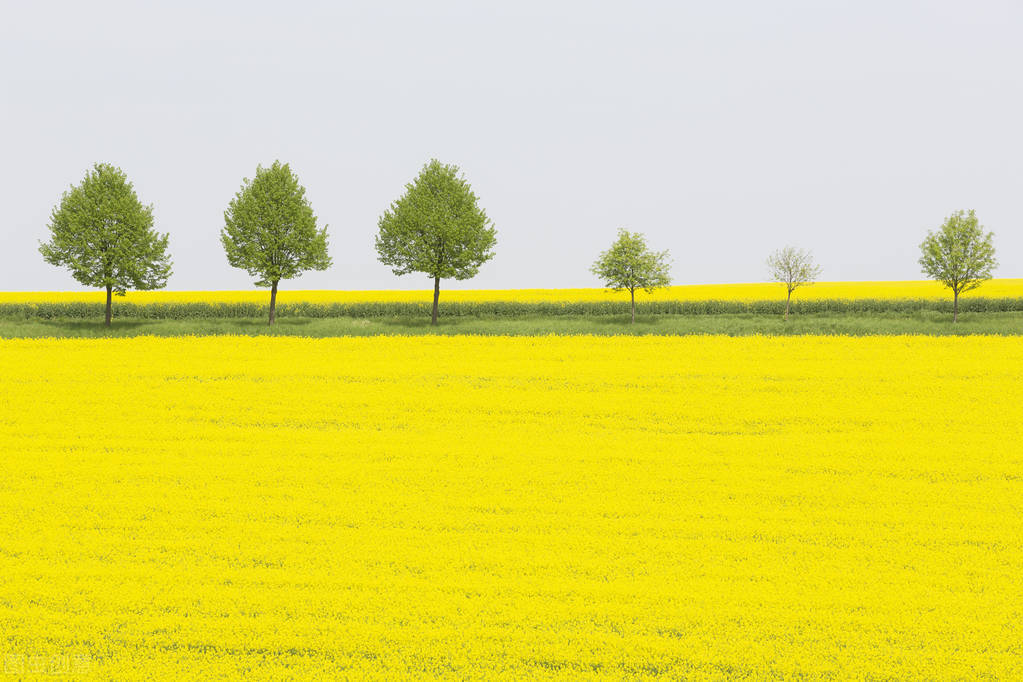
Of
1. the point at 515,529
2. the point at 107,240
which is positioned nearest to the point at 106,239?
the point at 107,240

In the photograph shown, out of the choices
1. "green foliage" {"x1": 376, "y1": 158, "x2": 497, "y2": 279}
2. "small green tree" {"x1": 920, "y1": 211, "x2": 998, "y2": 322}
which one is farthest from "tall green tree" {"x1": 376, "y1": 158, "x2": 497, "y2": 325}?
"small green tree" {"x1": 920, "y1": 211, "x2": 998, "y2": 322}

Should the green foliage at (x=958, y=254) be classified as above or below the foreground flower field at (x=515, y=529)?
above

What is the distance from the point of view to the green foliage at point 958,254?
59.0m

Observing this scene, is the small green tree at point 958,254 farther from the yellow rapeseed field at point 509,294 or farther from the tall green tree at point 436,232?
the tall green tree at point 436,232

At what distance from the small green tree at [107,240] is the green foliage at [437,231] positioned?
16.7 metres

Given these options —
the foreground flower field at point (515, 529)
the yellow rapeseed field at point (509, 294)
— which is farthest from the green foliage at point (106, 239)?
the foreground flower field at point (515, 529)

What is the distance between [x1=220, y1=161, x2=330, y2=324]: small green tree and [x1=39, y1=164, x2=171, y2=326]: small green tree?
17.9ft

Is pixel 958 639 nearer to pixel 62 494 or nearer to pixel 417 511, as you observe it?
pixel 417 511

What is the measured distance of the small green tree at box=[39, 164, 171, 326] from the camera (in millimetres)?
54031

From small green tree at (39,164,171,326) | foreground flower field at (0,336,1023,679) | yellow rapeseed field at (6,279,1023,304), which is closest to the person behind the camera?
foreground flower field at (0,336,1023,679)

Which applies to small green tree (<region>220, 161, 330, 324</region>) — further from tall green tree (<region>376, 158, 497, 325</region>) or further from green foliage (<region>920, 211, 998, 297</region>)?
green foliage (<region>920, 211, 998, 297</region>)

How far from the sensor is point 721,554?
10.3 metres

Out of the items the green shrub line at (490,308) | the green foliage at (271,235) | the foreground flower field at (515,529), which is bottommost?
the foreground flower field at (515,529)

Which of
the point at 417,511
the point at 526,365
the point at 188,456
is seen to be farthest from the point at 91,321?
the point at 417,511
